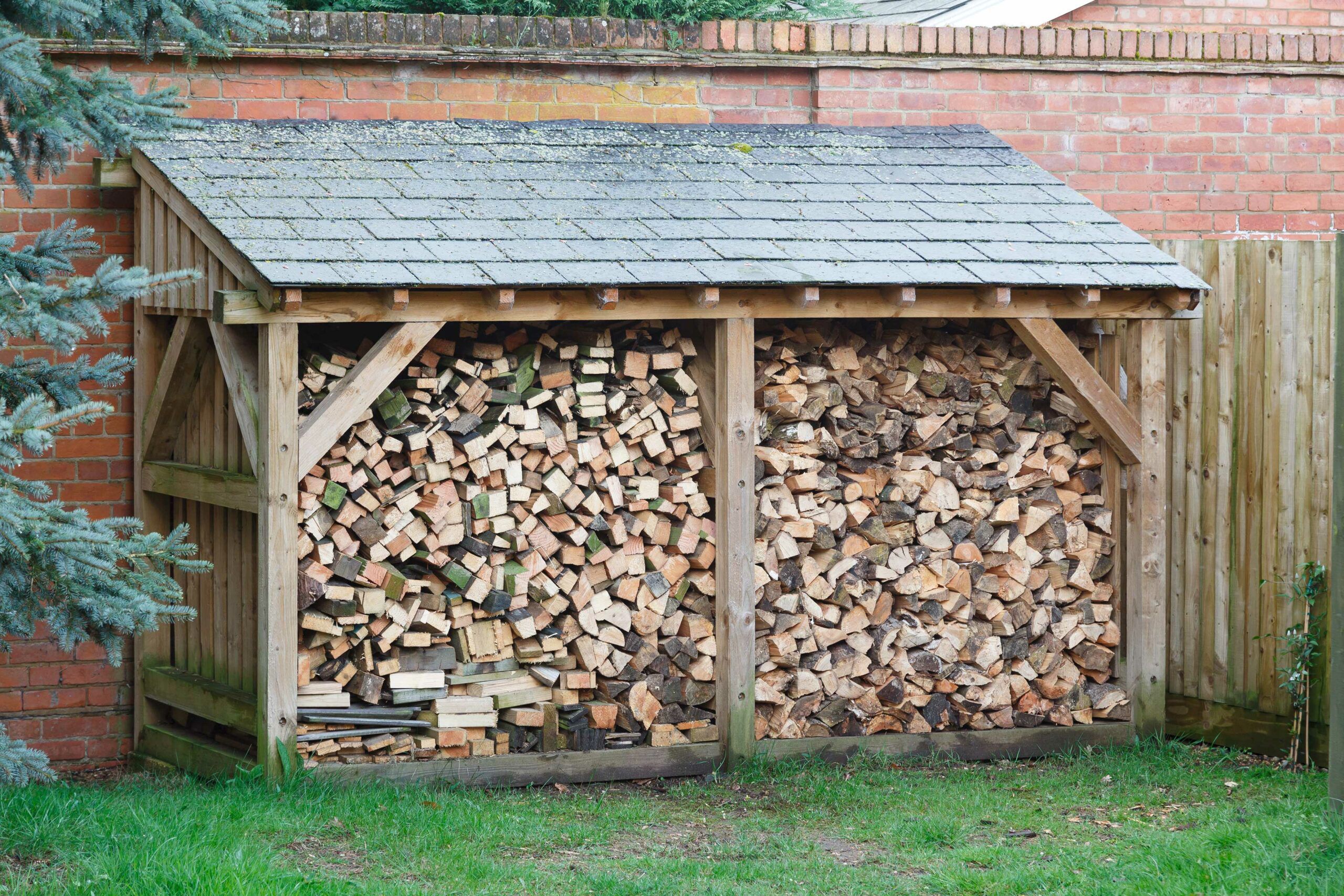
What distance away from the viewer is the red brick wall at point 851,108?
718 cm

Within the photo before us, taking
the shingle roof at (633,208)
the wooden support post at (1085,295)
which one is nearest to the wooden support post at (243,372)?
the shingle roof at (633,208)

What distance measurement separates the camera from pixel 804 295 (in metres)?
6.58

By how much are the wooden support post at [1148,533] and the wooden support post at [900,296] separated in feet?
4.33

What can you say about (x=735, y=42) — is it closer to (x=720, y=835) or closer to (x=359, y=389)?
(x=359, y=389)

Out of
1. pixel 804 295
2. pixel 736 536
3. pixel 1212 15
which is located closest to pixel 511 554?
pixel 736 536

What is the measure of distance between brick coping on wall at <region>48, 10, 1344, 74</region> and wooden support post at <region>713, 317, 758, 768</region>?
2.08 meters

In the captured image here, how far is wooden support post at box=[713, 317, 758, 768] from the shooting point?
677 centimetres

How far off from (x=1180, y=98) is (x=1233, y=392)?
2.32 meters

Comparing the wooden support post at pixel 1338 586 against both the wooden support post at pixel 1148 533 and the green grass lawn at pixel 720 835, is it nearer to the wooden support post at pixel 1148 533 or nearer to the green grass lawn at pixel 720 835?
the green grass lawn at pixel 720 835

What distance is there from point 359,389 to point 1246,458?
402 centimetres

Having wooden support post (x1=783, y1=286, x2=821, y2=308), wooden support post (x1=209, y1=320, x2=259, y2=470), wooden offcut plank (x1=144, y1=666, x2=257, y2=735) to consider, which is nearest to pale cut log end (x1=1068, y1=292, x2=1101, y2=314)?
wooden support post (x1=783, y1=286, x2=821, y2=308)

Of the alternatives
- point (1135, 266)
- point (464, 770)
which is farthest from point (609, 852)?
point (1135, 266)

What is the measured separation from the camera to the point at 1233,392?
23.8 feet

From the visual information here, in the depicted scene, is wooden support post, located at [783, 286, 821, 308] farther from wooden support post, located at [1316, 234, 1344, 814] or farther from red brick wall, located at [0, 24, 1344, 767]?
wooden support post, located at [1316, 234, 1344, 814]
